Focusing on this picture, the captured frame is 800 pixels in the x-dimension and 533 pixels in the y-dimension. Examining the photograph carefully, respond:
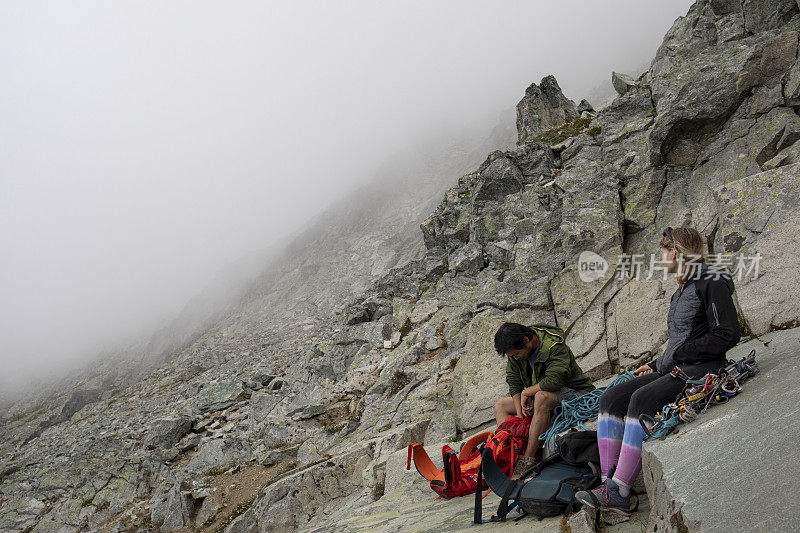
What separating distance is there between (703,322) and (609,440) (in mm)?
1831

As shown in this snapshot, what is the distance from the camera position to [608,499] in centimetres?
449

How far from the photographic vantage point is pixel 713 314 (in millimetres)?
4781

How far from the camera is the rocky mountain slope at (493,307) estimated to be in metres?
9.67

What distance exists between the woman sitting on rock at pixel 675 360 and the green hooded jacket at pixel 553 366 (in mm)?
1729

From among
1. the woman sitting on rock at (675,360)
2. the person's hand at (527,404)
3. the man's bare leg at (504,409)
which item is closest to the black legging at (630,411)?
the woman sitting on rock at (675,360)

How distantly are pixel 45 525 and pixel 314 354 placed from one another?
57.1 ft

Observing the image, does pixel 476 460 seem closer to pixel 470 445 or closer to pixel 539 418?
pixel 470 445

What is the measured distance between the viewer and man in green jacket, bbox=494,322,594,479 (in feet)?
22.4

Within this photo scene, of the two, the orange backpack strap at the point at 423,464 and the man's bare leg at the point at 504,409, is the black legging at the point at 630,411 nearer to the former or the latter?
the man's bare leg at the point at 504,409

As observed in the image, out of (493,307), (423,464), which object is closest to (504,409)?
(423,464)

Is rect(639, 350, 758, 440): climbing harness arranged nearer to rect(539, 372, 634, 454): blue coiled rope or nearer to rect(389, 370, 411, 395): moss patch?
rect(539, 372, 634, 454): blue coiled rope

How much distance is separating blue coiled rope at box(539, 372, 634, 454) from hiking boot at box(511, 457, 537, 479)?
0.32m

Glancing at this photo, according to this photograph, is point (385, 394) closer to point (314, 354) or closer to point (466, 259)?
point (466, 259)

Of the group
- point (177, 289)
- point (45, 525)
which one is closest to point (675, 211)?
point (45, 525)
